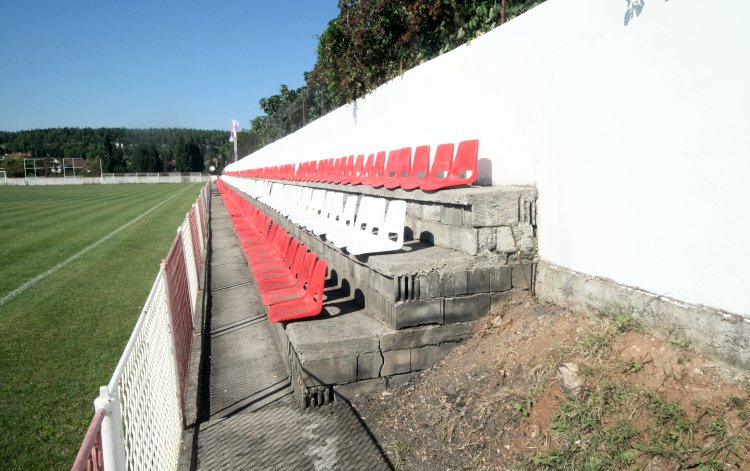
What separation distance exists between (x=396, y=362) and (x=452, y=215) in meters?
1.37

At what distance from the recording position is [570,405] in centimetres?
268

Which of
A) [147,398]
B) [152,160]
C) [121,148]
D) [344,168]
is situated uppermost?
[121,148]

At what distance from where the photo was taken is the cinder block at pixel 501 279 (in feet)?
13.0

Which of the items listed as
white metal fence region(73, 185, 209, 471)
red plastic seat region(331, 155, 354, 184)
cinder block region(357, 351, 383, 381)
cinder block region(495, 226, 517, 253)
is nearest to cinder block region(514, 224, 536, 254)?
cinder block region(495, 226, 517, 253)

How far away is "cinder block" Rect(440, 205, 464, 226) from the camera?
163 inches

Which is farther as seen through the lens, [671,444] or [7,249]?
[7,249]

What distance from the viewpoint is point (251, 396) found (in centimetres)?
372

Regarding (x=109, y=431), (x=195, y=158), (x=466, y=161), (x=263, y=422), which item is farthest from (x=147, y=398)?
(x=195, y=158)

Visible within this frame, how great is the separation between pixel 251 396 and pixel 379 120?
6.21 meters

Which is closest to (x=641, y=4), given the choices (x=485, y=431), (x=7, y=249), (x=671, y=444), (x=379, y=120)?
(x=671, y=444)

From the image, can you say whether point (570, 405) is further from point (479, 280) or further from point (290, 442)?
point (290, 442)

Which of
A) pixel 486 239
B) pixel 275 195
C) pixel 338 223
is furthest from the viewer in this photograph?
pixel 275 195

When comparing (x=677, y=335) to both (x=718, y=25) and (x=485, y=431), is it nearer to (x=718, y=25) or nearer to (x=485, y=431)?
(x=485, y=431)

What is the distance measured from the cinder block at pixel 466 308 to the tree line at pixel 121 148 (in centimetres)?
7820
